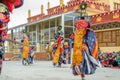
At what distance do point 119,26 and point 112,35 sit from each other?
2.52ft

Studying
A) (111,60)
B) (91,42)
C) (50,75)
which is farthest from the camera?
(111,60)

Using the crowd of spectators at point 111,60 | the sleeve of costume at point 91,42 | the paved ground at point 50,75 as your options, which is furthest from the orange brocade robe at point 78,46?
the crowd of spectators at point 111,60

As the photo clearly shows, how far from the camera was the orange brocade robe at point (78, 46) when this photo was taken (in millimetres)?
8102

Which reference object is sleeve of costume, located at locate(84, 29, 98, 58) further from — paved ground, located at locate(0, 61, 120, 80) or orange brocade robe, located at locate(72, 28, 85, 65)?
paved ground, located at locate(0, 61, 120, 80)

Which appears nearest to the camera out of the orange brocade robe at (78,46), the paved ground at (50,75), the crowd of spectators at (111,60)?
the orange brocade robe at (78,46)

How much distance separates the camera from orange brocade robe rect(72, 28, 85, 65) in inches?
319

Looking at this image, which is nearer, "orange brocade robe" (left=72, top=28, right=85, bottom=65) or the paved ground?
"orange brocade robe" (left=72, top=28, right=85, bottom=65)

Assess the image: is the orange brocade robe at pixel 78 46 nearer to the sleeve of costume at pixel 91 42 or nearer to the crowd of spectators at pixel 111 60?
the sleeve of costume at pixel 91 42

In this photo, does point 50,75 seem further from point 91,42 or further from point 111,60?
point 111,60

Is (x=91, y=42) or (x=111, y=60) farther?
(x=111, y=60)

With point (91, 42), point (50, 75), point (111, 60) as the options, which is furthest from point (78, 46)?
point (111, 60)

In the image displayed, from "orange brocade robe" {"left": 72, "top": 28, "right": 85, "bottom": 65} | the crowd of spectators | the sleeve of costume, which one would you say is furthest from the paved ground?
the crowd of spectators

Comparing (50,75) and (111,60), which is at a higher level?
(111,60)

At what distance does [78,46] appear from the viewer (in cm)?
814
